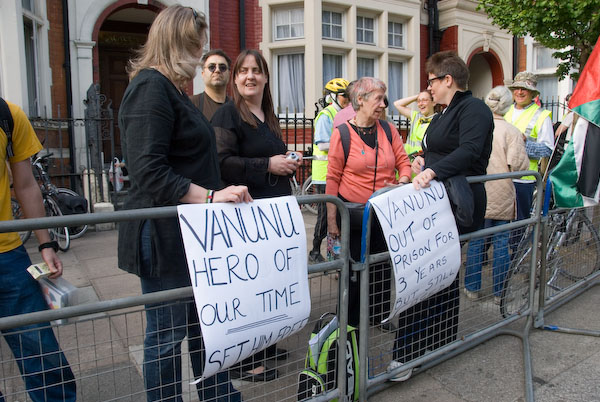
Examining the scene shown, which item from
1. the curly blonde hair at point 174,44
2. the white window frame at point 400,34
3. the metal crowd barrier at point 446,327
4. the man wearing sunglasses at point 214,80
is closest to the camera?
the curly blonde hair at point 174,44

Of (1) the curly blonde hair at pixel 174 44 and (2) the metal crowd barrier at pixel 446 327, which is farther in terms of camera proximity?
(2) the metal crowd barrier at pixel 446 327

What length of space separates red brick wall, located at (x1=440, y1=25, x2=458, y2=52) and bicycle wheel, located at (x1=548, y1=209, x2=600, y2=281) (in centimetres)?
935

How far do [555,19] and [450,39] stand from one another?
22.4ft

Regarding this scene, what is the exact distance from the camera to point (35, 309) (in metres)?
2.13

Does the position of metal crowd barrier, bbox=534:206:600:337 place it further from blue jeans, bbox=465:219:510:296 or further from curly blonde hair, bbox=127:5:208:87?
curly blonde hair, bbox=127:5:208:87

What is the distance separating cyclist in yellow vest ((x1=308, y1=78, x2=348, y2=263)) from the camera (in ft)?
16.8

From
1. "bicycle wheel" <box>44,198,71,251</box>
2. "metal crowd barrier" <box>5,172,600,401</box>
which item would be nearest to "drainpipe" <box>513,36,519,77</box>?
"metal crowd barrier" <box>5,172,600,401</box>

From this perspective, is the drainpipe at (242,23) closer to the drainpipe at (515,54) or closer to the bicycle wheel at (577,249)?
the bicycle wheel at (577,249)

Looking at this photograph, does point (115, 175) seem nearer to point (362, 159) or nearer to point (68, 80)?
point (68, 80)

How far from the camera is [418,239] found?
260 centimetres

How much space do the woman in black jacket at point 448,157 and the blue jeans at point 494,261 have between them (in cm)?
20

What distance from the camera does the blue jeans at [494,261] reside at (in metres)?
3.24

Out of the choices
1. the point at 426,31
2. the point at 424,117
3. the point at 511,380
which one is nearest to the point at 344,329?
the point at 511,380

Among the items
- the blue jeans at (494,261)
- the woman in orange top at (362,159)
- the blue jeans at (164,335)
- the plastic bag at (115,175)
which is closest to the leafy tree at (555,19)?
the blue jeans at (494,261)
